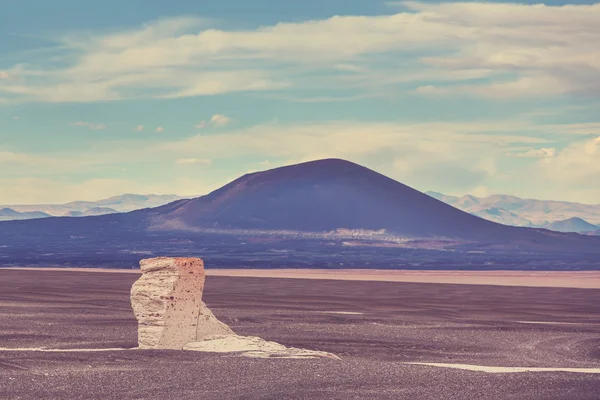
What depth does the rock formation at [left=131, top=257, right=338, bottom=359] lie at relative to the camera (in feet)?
77.3

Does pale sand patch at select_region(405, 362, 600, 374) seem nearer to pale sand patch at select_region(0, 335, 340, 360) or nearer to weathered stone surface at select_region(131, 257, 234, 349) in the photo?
pale sand patch at select_region(0, 335, 340, 360)

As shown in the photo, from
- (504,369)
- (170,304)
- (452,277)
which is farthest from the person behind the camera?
(452,277)

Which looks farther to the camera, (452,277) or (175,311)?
(452,277)

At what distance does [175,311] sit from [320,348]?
150 inches

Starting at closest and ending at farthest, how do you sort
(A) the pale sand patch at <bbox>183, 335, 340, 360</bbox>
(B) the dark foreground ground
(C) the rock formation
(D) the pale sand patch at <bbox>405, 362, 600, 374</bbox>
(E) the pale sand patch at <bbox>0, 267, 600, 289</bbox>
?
1. (B) the dark foreground ground
2. (D) the pale sand patch at <bbox>405, 362, 600, 374</bbox>
3. (A) the pale sand patch at <bbox>183, 335, 340, 360</bbox>
4. (C) the rock formation
5. (E) the pale sand patch at <bbox>0, 267, 600, 289</bbox>

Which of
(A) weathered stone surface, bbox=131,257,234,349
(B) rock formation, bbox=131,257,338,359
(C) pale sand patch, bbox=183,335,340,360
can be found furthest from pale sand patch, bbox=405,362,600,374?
(A) weathered stone surface, bbox=131,257,234,349

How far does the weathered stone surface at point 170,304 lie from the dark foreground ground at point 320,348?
1088mm

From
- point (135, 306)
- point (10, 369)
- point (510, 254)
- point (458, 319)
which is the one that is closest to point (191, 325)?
point (135, 306)

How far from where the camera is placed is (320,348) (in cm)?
2503

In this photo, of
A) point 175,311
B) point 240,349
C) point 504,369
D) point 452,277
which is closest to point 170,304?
point 175,311

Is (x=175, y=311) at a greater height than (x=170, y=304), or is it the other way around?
(x=170, y=304)

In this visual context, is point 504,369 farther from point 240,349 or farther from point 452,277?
point 452,277

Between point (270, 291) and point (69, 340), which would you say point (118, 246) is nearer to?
point (270, 291)

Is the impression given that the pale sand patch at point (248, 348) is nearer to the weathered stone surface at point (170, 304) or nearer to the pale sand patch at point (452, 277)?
the weathered stone surface at point (170, 304)
